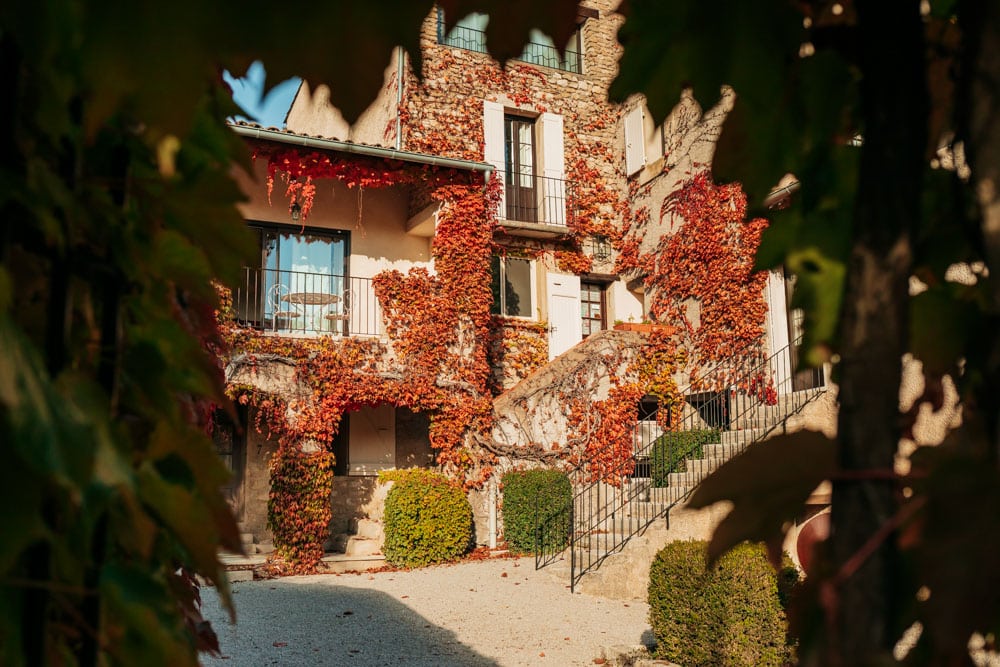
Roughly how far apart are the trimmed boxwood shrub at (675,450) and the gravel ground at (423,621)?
2.00 metres

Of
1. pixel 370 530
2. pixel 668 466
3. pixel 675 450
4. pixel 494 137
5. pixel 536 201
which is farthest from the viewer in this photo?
pixel 536 201

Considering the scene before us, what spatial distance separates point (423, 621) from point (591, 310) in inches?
354

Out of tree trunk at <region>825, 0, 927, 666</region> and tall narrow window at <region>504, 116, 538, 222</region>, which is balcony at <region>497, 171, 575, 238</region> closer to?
tall narrow window at <region>504, 116, 538, 222</region>

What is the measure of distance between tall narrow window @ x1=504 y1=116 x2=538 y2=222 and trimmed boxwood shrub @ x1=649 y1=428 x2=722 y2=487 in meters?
5.79

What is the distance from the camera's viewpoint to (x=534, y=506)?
1115cm

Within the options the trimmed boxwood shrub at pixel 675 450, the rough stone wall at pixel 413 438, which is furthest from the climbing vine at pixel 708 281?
the rough stone wall at pixel 413 438

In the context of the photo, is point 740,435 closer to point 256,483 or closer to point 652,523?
point 652,523

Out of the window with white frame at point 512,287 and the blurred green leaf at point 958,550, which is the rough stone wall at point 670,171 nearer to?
the window with white frame at point 512,287

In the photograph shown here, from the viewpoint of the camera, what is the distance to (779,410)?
374 inches

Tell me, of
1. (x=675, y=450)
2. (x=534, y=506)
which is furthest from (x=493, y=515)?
(x=675, y=450)

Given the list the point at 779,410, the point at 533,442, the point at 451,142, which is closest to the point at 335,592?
the point at 533,442

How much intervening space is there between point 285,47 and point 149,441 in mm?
427

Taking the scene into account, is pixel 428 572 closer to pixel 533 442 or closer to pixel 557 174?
pixel 533 442

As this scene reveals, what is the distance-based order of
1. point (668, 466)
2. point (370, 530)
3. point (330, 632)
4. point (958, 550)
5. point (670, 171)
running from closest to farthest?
point (958, 550)
point (330, 632)
point (668, 466)
point (370, 530)
point (670, 171)
